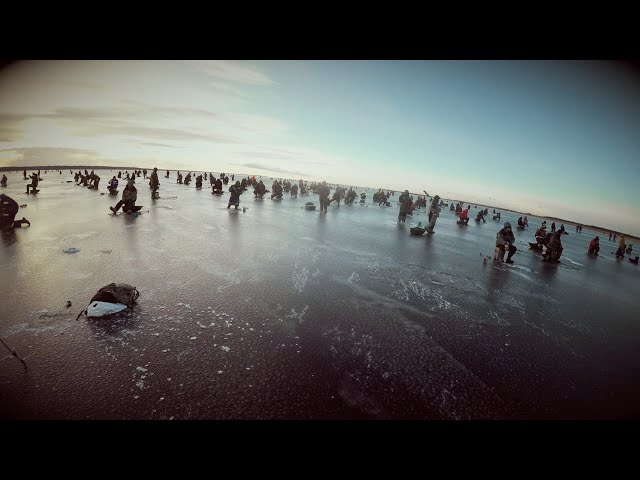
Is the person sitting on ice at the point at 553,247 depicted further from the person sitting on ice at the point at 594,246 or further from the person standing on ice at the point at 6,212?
the person standing on ice at the point at 6,212

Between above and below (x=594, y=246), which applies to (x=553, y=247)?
below

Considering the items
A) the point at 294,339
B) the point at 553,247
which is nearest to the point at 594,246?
the point at 553,247

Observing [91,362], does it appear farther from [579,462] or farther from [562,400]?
[562,400]

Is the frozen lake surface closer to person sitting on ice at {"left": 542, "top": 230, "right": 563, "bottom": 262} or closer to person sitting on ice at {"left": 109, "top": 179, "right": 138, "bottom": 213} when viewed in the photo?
person sitting on ice at {"left": 542, "top": 230, "right": 563, "bottom": 262}

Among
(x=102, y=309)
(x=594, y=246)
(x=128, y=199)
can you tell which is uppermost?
(x=594, y=246)

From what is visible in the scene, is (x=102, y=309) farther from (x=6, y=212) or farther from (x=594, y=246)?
(x=594, y=246)

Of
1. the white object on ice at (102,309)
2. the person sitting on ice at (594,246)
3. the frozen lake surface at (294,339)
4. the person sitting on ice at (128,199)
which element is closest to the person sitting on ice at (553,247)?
the frozen lake surface at (294,339)

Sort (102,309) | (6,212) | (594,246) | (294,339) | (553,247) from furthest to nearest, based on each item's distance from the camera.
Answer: (594,246)
(553,247)
(6,212)
(102,309)
(294,339)

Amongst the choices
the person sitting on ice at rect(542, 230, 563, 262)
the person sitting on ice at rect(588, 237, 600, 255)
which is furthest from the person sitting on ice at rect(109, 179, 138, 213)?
the person sitting on ice at rect(588, 237, 600, 255)
